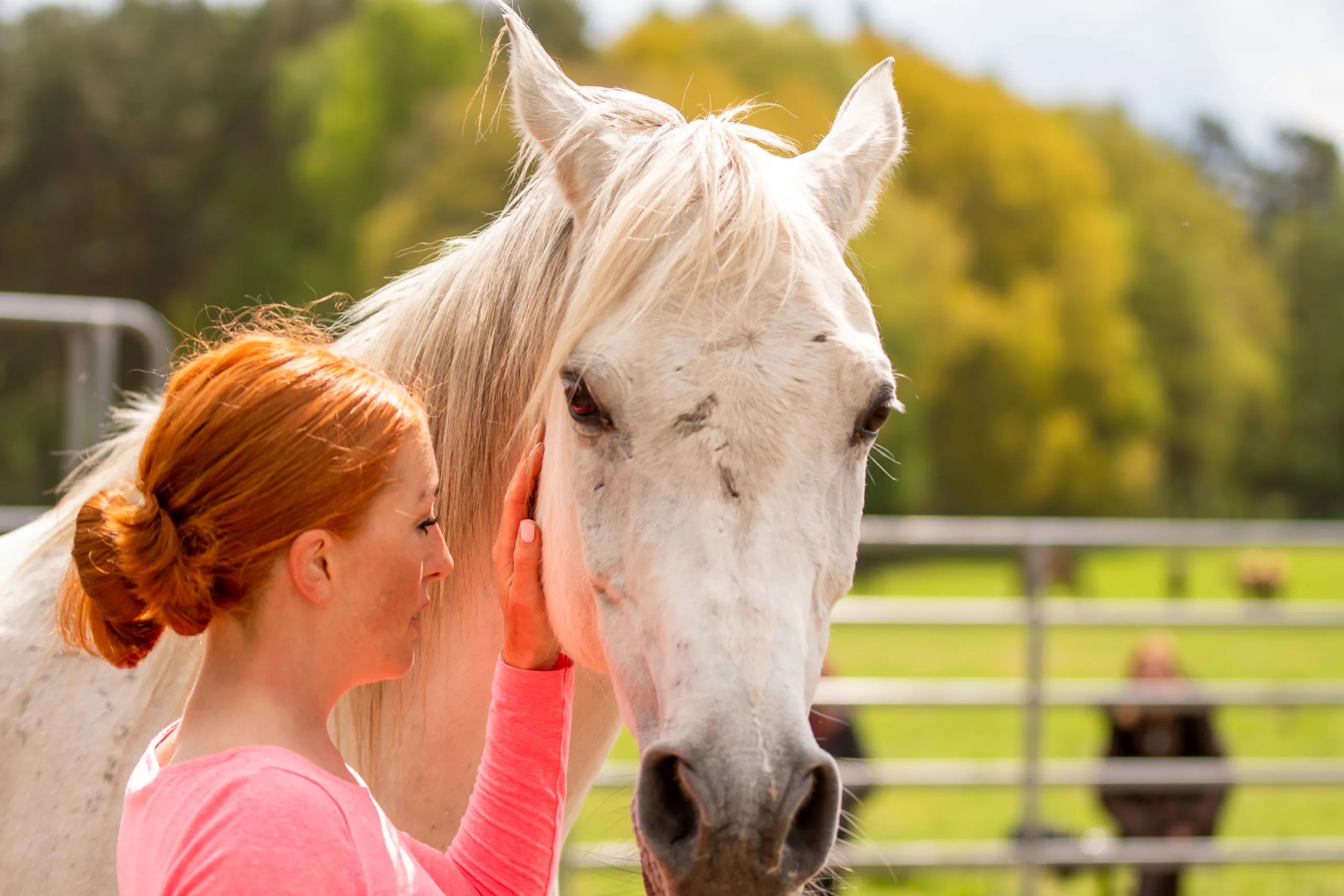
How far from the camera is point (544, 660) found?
1.44 m

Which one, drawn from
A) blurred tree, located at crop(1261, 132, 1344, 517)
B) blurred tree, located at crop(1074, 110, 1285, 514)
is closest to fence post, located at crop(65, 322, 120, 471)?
blurred tree, located at crop(1074, 110, 1285, 514)

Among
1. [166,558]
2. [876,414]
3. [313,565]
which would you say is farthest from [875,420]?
[166,558]

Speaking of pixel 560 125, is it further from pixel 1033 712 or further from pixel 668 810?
pixel 1033 712

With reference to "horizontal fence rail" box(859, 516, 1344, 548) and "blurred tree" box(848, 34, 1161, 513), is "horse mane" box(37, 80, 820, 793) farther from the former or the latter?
"blurred tree" box(848, 34, 1161, 513)

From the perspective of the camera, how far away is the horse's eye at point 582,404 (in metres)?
1.38

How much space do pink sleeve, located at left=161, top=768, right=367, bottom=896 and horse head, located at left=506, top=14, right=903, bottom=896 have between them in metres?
0.32

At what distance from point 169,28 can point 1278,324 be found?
34.6 metres

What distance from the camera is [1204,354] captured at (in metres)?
35.9

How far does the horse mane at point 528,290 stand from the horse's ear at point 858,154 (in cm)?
9

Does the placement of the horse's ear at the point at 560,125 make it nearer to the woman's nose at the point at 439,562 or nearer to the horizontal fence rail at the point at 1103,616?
the woman's nose at the point at 439,562

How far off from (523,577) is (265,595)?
42 cm

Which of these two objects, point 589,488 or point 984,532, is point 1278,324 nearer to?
point 984,532

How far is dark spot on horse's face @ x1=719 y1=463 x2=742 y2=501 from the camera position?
1.28 m

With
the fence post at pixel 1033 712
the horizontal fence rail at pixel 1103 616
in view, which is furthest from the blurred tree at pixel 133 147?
the fence post at pixel 1033 712
